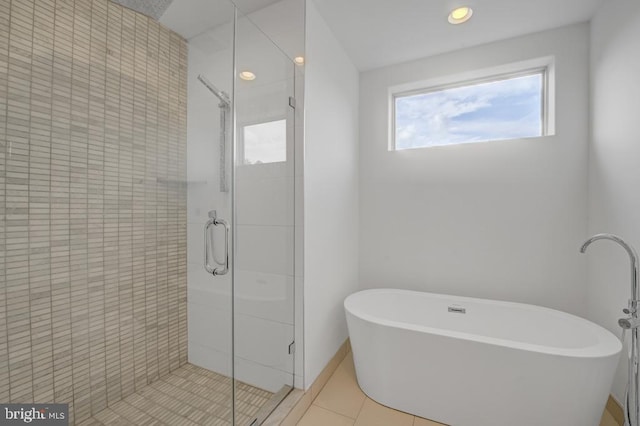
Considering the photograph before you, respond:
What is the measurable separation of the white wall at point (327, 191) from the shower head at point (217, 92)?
1.66 feet

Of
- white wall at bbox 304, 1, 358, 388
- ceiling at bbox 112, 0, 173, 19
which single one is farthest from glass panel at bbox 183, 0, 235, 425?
white wall at bbox 304, 1, 358, 388

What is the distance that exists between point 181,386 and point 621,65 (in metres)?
3.08

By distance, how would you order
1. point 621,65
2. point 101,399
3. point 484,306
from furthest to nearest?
point 484,306, point 621,65, point 101,399

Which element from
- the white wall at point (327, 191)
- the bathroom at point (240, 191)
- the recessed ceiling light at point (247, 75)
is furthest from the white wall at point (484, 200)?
the recessed ceiling light at point (247, 75)

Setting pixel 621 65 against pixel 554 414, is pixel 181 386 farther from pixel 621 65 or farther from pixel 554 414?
pixel 621 65

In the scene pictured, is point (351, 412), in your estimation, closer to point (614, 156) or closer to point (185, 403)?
point (185, 403)

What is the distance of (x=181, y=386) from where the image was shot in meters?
1.37

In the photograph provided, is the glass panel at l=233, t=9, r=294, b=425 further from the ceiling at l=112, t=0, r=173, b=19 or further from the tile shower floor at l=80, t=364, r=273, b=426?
the ceiling at l=112, t=0, r=173, b=19

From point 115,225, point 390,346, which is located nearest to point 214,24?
point 115,225

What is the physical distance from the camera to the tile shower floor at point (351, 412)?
1503 mm

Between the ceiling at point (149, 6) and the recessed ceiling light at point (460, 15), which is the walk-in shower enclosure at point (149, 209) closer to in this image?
the ceiling at point (149, 6)

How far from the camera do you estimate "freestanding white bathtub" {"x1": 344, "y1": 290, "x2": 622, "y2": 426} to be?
1247 mm

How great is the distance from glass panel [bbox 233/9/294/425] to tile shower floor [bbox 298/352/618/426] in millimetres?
236

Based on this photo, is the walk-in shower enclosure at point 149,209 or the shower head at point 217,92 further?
the shower head at point 217,92
